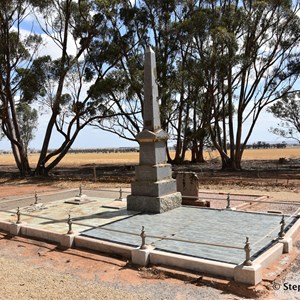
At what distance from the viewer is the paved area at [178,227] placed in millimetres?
6992

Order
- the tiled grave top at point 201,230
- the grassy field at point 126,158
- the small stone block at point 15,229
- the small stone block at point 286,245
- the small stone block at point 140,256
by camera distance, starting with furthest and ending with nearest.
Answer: the grassy field at point 126,158 < the small stone block at point 15,229 < the small stone block at point 286,245 < the tiled grave top at point 201,230 < the small stone block at point 140,256

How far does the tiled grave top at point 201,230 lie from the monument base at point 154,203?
9.4 inches

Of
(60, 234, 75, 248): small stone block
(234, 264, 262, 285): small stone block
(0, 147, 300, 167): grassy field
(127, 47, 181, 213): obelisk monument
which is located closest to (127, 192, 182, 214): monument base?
(127, 47, 181, 213): obelisk monument

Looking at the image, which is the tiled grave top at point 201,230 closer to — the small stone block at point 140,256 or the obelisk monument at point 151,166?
the small stone block at point 140,256

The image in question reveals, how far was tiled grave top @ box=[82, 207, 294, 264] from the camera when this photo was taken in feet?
22.8

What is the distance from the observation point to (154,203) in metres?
10.5

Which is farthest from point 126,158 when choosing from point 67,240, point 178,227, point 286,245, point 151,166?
point 286,245

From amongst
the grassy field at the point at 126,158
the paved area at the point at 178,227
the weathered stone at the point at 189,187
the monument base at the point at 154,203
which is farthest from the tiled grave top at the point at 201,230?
the grassy field at the point at 126,158

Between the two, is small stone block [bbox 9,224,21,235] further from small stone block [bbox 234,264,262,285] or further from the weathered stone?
small stone block [bbox 234,264,262,285]

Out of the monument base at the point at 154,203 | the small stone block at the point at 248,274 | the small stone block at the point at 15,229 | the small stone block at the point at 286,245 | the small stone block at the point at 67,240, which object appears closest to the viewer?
the small stone block at the point at 248,274

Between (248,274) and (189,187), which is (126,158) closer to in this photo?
(189,187)

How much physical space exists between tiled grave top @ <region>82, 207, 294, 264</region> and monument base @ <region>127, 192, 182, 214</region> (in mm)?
238

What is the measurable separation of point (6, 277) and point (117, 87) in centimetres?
2168

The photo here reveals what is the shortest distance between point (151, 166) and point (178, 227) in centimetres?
249
